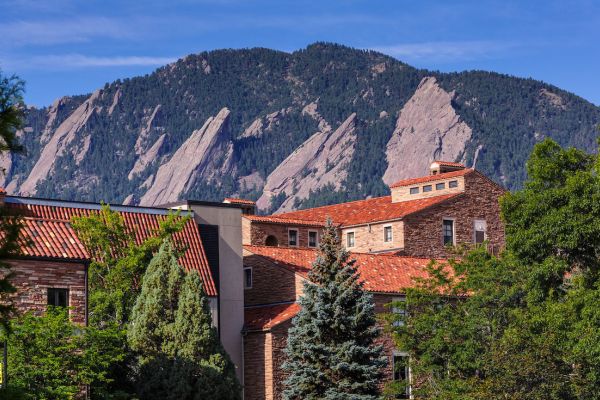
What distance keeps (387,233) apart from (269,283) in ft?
61.3

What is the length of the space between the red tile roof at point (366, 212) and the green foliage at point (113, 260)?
23964 mm

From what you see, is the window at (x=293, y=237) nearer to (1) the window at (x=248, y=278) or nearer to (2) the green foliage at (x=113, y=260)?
(1) the window at (x=248, y=278)

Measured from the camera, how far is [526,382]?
52.3m

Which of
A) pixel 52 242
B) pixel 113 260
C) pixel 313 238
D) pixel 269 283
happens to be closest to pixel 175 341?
pixel 113 260

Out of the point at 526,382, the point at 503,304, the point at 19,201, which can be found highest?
the point at 19,201

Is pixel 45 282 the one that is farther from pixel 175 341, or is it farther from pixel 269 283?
pixel 269 283

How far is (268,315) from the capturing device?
63.9 metres

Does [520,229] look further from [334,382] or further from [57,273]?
[57,273]

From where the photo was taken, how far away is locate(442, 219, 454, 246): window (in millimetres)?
82887

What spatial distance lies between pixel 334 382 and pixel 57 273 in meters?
11.7

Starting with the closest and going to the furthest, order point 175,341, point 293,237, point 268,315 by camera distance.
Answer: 1. point 175,341
2. point 268,315
3. point 293,237

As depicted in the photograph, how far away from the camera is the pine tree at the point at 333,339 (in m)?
49.8

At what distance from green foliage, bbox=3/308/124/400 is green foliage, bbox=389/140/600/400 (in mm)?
15452

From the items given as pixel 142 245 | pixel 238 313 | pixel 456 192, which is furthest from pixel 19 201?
pixel 456 192
